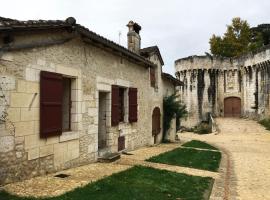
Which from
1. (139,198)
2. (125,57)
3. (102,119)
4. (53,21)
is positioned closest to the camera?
(139,198)

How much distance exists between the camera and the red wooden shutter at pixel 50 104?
7312mm

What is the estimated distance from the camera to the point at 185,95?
37906 millimetres

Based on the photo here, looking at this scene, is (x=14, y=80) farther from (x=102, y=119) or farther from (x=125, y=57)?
(x=125, y=57)

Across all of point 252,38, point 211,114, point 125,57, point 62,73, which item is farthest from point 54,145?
point 252,38

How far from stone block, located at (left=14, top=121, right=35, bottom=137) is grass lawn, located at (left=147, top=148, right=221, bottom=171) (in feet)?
15.1

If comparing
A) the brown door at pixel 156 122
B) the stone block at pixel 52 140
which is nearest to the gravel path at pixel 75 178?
the stone block at pixel 52 140

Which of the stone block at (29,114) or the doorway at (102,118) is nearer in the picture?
→ the stone block at (29,114)

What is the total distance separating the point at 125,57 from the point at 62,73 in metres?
4.33

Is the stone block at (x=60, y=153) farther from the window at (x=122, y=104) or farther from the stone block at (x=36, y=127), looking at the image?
the window at (x=122, y=104)

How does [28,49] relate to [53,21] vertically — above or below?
below

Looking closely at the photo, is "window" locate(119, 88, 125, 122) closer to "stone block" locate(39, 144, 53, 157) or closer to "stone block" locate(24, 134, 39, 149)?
"stone block" locate(39, 144, 53, 157)

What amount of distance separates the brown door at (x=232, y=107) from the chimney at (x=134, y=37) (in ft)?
77.7

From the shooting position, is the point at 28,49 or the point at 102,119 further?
the point at 102,119

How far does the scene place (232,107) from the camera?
37.2 m
